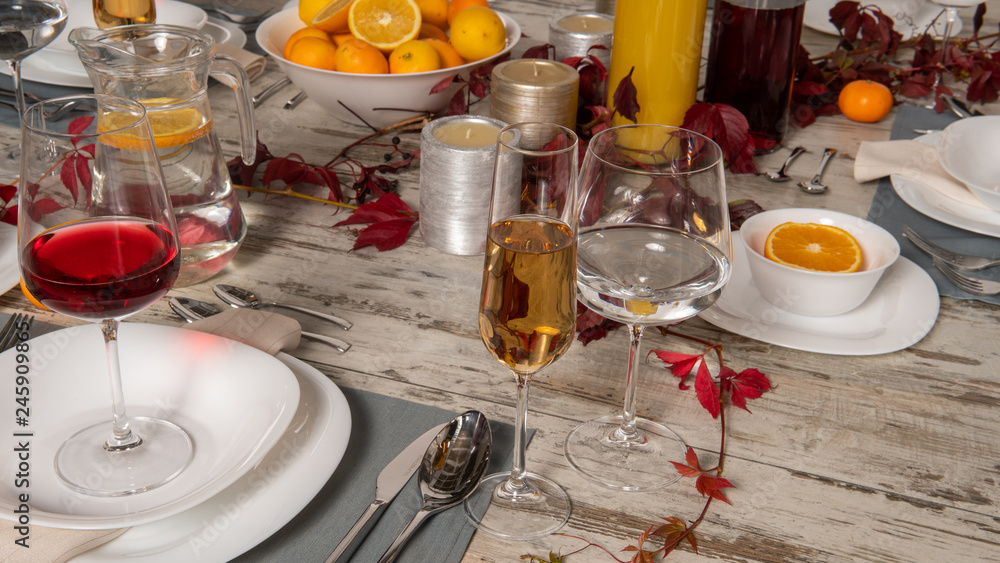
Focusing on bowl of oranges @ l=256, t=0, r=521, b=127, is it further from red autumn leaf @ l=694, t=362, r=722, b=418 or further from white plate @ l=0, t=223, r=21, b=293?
red autumn leaf @ l=694, t=362, r=722, b=418

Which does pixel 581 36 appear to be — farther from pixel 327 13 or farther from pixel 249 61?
pixel 249 61

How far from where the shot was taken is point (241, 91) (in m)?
1.03

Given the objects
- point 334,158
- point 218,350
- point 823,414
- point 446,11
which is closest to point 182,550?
point 218,350

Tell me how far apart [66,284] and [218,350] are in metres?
0.17

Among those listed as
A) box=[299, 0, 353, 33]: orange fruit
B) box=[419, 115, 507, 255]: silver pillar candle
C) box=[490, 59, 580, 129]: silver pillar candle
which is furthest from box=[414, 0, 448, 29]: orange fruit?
box=[419, 115, 507, 255]: silver pillar candle

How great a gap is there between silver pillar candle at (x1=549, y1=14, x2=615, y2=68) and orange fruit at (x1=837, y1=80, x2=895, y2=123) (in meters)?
0.44

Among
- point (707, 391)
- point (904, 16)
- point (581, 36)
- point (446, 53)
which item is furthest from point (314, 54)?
point (904, 16)

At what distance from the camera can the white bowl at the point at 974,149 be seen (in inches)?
49.6

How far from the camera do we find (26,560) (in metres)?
0.59

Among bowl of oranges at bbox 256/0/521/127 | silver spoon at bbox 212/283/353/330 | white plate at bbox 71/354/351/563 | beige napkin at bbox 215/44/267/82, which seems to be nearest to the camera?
white plate at bbox 71/354/351/563

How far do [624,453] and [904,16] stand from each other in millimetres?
1555

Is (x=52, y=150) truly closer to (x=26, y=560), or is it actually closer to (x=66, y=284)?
(x=66, y=284)

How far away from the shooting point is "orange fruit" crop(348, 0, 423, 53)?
1.37m

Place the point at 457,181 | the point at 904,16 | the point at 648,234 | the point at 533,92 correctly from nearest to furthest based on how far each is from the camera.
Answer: the point at 648,234, the point at 457,181, the point at 533,92, the point at 904,16
